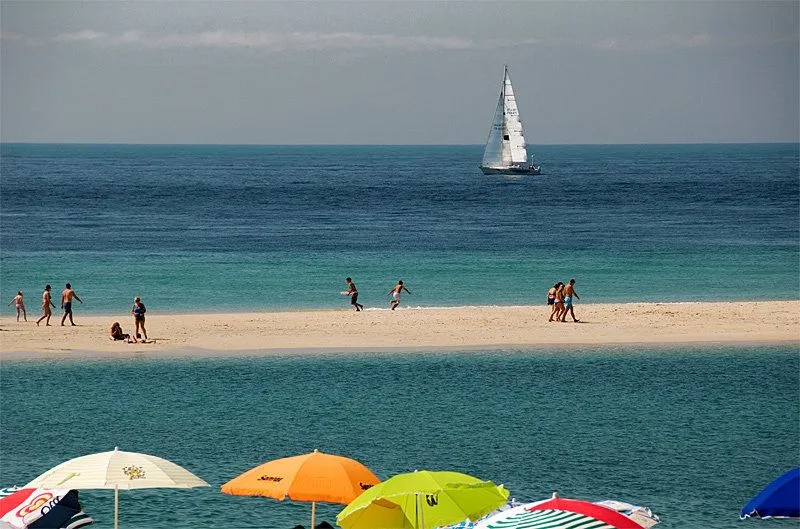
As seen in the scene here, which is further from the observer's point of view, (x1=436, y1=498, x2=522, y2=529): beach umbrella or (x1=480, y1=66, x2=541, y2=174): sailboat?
(x1=480, y1=66, x2=541, y2=174): sailboat

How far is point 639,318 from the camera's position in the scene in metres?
45.4

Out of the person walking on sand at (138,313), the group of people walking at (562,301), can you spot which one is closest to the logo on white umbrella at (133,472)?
the person walking on sand at (138,313)

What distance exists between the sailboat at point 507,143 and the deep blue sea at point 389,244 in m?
7.48

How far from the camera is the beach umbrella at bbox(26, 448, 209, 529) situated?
16.4 meters

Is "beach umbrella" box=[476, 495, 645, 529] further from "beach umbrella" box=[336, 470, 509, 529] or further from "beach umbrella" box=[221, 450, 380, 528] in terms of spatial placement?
"beach umbrella" box=[221, 450, 380, 528]

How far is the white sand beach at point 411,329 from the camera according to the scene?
134 ft

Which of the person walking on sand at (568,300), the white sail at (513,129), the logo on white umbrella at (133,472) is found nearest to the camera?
the logo on white umbrella at (133,472)

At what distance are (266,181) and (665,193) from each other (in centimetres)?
6321

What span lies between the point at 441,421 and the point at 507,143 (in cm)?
13555

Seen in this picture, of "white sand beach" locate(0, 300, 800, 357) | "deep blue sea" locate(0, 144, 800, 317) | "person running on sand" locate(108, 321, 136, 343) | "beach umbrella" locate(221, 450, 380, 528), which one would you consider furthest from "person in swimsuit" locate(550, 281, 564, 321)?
"beach umbrella" locate(221, 450, 380, 528)

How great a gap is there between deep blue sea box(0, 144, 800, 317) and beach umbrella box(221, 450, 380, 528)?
1385 inches

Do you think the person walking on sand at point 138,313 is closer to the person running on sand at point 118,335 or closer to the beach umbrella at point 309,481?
the person running on sand at point 118,335

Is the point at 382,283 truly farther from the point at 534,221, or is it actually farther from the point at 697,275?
the point at 534,221

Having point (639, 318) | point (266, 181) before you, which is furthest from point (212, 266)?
point (266, 181)
